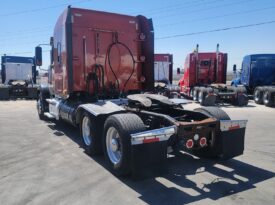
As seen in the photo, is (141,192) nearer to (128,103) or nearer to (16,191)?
(16,191)

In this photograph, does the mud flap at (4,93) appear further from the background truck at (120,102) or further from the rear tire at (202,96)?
the rear tire at (202,96)

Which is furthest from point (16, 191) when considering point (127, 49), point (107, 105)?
point (127, 49)

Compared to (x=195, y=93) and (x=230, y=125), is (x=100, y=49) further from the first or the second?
(x=195, y=93)

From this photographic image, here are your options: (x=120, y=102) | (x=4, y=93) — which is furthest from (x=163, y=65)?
(x=120, y=102)

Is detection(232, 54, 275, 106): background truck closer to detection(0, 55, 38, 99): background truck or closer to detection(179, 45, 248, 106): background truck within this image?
detection(179, 45, 248, 106): background truck

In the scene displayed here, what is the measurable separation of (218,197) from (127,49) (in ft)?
18.8

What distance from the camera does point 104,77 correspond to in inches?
368

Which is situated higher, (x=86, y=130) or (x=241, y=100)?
(x=86, y=130)

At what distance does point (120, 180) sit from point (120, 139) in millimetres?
657

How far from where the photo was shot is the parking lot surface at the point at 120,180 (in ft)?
15.4

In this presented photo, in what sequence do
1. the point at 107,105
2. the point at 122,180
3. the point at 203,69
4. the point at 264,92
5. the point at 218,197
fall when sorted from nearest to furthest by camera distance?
1. the point at 218,197
2. the point at 122,180
3. the point at 107,105
4. the point at 264,92
5. the point at 203,69

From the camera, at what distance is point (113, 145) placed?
5.96m

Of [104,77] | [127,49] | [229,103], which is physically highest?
[127,49]

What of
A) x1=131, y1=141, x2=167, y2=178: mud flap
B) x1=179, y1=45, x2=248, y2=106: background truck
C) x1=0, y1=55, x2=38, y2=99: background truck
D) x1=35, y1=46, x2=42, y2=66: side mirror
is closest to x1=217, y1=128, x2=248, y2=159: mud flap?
x1=131, y1=141, x2=167, y2=178: mud flap
